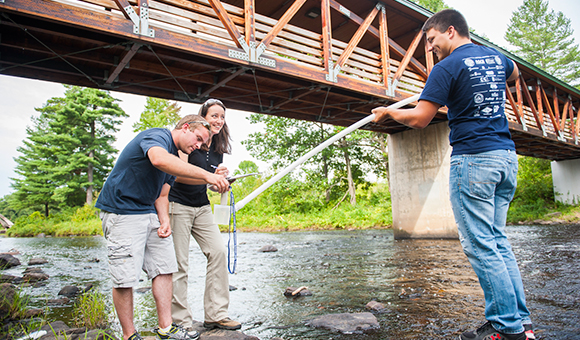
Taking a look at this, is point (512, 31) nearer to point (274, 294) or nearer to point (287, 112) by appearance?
point (287, 112)

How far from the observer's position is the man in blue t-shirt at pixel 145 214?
2.33 m

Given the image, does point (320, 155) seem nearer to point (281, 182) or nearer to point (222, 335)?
point (281, 182)

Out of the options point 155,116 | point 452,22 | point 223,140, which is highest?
point 155,116

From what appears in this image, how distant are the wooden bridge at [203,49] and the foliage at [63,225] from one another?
23.2 meters

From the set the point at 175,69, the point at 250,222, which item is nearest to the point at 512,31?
the point at 250,222

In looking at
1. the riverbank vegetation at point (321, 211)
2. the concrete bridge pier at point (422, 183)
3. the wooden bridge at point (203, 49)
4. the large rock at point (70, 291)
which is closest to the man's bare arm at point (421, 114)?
the wooden bridge at point (203, 49)

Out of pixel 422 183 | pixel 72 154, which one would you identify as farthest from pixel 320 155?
pixel 72 154

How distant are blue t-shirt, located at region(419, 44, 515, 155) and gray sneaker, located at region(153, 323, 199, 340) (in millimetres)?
2412

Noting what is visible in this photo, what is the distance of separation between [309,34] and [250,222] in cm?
1885

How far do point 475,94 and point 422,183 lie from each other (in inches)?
468

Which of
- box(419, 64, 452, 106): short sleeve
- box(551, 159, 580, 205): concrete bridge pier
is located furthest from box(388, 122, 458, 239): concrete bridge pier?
box(551, 159, 580, 205): concrete bridge pier

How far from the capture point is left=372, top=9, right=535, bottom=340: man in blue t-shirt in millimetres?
2088

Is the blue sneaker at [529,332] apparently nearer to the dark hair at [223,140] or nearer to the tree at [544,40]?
the dark hair at [223,140]

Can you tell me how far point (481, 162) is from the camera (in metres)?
2.16
